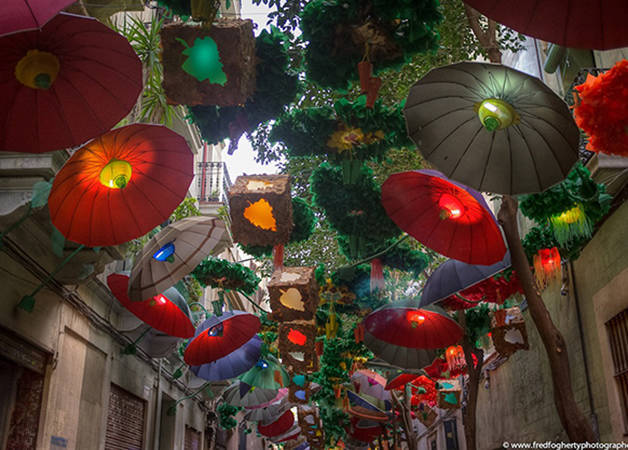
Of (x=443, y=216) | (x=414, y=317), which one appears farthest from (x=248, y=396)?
(x=443, y=216)

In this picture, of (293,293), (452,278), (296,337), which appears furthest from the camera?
(296,337)

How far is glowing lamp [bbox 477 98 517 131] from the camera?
4875 mm

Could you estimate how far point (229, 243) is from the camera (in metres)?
8.77

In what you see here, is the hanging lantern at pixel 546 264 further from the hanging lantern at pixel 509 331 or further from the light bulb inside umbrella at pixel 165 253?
the light bulb inside umbrella at pixel 165 253

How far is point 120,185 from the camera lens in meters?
5.75

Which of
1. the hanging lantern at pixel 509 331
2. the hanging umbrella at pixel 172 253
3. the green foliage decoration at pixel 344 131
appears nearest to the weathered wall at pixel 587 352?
the hanging lantern at pixel 509 331

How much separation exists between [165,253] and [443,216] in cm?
326

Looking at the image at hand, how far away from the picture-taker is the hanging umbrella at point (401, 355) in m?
11.0

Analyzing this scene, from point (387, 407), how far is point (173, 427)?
330 inches

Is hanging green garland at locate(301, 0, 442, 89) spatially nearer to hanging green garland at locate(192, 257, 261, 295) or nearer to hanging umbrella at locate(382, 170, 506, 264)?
hanging umbrella at locate(382, 170, 506, 264)

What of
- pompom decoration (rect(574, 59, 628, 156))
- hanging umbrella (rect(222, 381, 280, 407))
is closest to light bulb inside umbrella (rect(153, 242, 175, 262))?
pompom decoration (rect(574, 59, 628, 156))

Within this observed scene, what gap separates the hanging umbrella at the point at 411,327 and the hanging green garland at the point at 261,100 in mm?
4185

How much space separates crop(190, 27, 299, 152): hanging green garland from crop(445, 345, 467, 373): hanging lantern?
279 inches

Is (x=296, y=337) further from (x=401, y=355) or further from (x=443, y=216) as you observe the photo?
(x=443, y=216)
